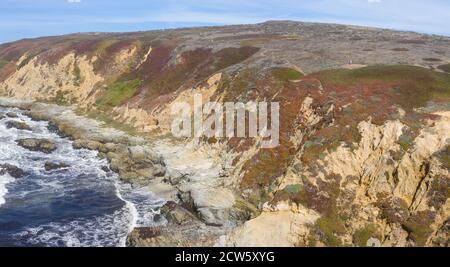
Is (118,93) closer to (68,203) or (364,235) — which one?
(68,203)

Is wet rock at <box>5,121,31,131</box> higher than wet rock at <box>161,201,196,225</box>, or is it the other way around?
wet rock at <box>5,121,31,131</box>

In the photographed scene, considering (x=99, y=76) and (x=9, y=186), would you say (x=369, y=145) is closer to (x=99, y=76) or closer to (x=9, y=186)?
(x=9, y=186)

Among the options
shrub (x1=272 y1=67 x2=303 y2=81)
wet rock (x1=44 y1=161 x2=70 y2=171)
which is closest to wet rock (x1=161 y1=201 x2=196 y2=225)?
wet rock (x1=44 y1=161 x2=70 y2=171)

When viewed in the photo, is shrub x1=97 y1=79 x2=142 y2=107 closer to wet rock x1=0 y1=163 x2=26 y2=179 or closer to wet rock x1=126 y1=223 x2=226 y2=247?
wet rock x1=0 y1=163 x2=26 y2=179

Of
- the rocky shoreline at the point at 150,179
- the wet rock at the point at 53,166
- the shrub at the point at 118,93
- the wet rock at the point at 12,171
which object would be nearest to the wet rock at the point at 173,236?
the rocky shoreline at the point at 150,179

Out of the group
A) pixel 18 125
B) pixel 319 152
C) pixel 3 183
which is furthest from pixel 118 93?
pixel 319 152

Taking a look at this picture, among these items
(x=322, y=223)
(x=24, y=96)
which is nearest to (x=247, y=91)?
(x=322, y=223)
